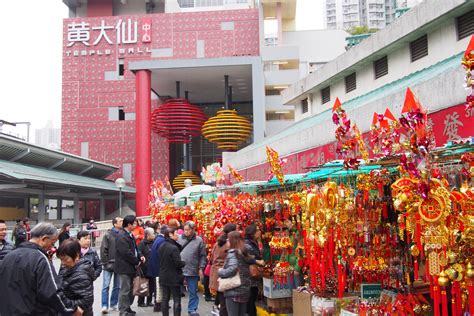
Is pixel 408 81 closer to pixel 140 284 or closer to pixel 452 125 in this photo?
pixel 452 125

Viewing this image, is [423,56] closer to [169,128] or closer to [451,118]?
[451,118]

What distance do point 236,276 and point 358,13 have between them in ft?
345

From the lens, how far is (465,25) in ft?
29.2

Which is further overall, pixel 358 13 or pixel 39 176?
pixel 358 13

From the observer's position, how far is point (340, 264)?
576 cm

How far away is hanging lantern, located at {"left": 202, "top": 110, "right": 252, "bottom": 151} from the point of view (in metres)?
25.2

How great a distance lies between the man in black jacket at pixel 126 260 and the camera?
7352 mm

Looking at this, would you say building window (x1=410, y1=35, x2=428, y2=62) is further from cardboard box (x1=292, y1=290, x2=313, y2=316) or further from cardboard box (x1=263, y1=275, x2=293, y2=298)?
cardboard box (x1=292, y1=290, x2=313, y2=316)

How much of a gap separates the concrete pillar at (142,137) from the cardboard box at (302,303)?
2137 cm

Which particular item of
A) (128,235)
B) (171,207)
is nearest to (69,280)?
(128,235)

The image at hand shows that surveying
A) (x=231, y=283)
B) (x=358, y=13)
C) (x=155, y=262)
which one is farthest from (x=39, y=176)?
(x=358, y=13)

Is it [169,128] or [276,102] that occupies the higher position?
[276,102]

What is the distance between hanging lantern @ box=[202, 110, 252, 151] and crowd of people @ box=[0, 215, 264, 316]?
15.2 metres

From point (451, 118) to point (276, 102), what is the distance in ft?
81.3
